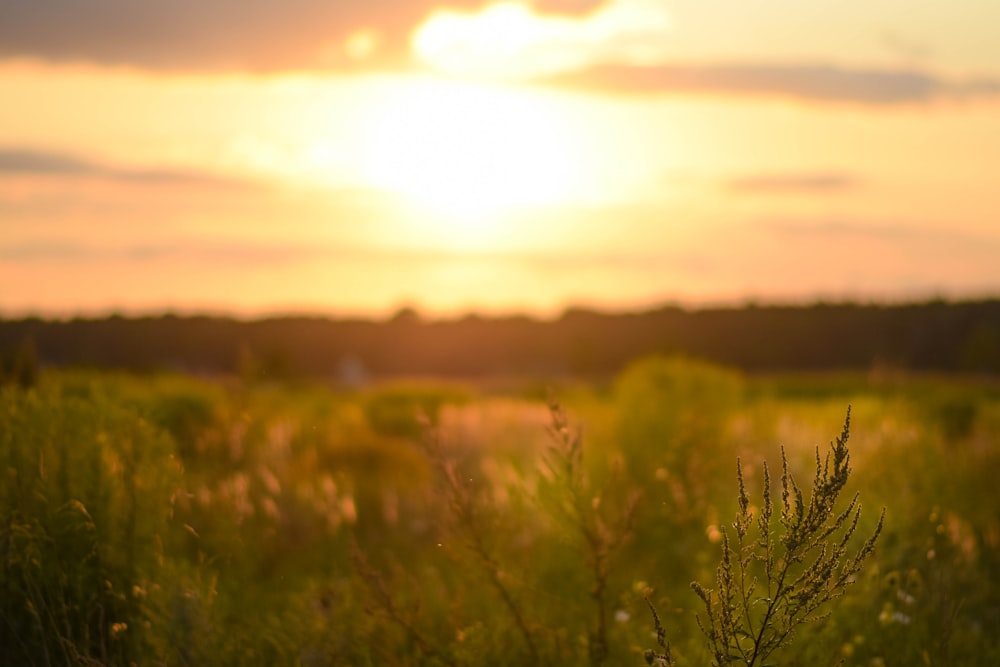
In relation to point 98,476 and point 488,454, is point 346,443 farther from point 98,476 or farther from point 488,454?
point 98,476

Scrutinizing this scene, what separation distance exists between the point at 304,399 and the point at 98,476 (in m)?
21.7

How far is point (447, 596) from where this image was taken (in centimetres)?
679

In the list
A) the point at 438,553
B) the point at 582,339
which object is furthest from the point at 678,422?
the point at 582,339

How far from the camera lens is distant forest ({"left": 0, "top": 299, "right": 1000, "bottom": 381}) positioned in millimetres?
81375

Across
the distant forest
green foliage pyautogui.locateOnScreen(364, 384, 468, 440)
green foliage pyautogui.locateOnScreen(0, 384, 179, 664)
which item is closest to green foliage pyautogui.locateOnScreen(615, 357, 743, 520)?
green foliage pyautogui.locateOnScreen(0, 384, 179, 664)

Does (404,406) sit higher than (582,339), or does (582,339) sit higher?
(404,406)

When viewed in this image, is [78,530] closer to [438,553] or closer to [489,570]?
[489,570]

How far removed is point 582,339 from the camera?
310ft

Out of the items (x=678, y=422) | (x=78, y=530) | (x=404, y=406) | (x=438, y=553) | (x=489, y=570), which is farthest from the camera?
(x=404, y=406)

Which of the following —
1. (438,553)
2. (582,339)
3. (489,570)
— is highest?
(489,570)

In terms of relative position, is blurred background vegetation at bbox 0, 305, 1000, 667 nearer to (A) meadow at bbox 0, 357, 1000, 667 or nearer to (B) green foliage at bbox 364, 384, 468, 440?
(A) meadow at bbox 0, 357, 1000, 667

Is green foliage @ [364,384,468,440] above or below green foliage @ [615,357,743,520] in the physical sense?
below

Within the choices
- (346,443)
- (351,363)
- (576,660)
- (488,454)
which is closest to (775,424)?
(488,454)

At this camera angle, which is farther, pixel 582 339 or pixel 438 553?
pixel 582 339
